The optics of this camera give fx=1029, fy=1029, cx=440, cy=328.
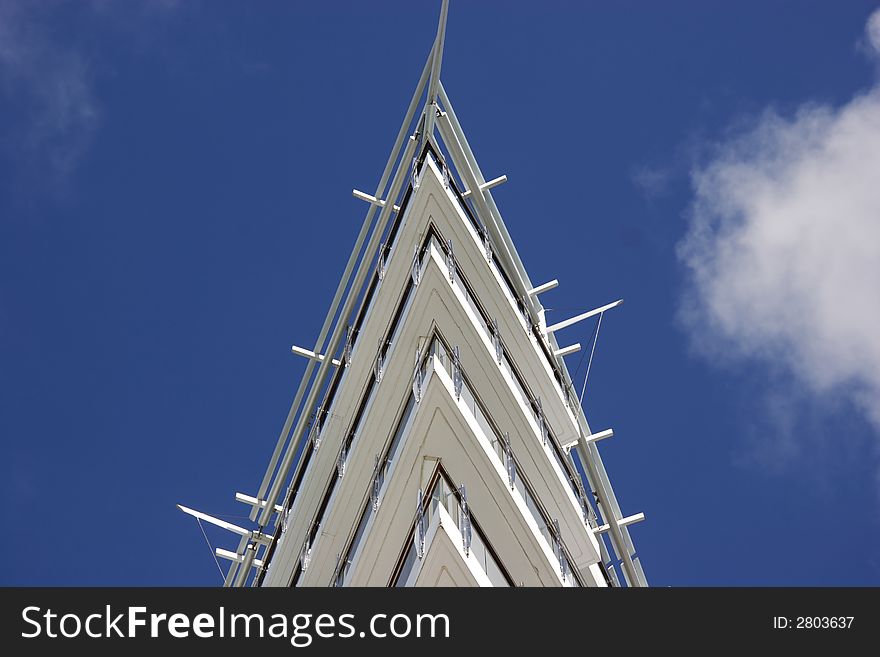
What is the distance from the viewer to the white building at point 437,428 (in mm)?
17109

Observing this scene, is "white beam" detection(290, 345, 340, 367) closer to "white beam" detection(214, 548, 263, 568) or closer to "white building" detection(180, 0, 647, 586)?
"white building" detection(180, 0, 647, 586)

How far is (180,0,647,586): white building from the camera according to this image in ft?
56.1

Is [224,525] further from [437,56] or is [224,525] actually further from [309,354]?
[437,56]

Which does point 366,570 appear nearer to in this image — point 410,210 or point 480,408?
point 480,408

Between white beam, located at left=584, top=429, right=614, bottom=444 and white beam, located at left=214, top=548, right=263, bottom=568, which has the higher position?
white beam, located at left=584, top=429, right=614, bottom=444

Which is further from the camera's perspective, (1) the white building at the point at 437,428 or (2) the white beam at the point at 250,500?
(2) the white beam at the point at 250,500

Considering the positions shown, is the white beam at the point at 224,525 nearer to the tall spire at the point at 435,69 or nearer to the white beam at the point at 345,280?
the white beam at the point at 345,280

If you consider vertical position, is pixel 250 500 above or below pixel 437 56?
below

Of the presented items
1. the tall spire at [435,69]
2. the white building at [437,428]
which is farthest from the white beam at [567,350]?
the tall spire at [435,69]

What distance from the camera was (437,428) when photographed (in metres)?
17.2

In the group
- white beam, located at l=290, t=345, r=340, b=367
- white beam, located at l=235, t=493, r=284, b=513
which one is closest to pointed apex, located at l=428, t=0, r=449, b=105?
white beam, located at l=290, t=345, r=340, b=367

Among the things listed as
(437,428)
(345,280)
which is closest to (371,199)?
(345,280)
